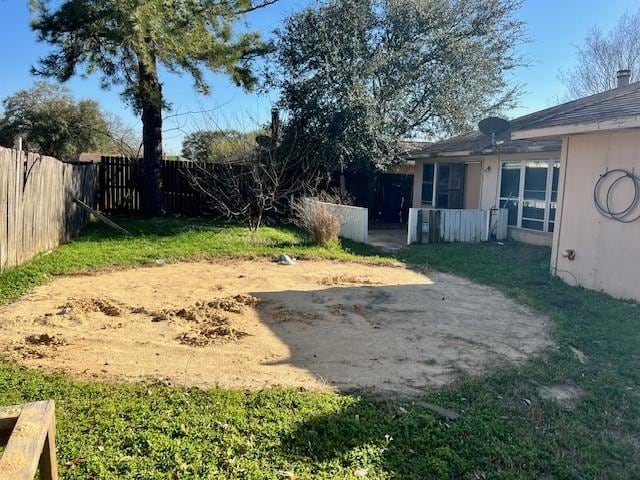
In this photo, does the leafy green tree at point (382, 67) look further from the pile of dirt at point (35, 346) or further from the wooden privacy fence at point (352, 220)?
the pile of dirt at point (35, 346)

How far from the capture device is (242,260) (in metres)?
9.29

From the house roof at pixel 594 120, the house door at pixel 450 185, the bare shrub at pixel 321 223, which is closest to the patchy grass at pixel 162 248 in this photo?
the bare shrub at pixel 321 223

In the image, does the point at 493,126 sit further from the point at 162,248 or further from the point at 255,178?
the point at 162,248

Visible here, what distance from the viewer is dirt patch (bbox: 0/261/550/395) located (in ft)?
13.1

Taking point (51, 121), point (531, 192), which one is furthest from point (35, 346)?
point (51, 121)

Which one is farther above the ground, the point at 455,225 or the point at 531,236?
the point at 455,225

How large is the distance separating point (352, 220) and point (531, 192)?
438 cm

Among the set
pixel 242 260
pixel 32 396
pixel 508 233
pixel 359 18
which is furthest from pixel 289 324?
pixel 359 18

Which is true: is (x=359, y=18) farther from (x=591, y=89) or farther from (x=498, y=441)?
(x=591, y=89)

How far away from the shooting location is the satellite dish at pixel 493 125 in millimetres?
13016

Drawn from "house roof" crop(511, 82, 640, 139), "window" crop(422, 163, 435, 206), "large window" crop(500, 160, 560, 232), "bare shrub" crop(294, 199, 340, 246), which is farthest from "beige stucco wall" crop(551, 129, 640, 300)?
"window" crop(422, 163, 435, 206)

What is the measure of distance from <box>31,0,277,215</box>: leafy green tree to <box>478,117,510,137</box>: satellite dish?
20.4 feet

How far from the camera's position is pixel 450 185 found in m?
15.1

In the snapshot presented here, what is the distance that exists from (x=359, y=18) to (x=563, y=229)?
9.17m
